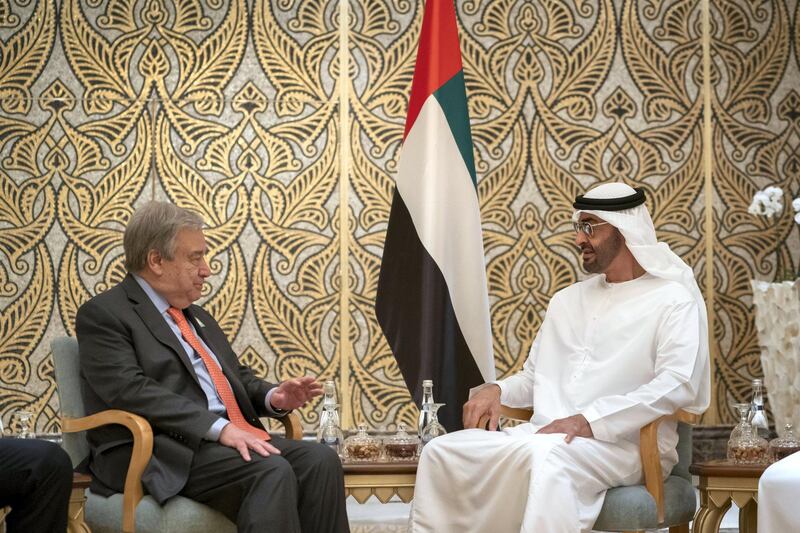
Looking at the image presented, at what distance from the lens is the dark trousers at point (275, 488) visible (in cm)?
337

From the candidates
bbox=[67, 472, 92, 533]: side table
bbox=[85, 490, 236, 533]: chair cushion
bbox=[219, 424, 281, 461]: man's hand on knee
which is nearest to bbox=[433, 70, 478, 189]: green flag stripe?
bbox=[219, 424, 281, 461]: man's hand on knee

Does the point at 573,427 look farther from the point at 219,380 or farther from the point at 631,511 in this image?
the point at 219,380

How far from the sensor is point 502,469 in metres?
3.74

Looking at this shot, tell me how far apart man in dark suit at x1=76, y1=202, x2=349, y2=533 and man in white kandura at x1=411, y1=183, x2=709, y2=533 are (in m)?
0.50

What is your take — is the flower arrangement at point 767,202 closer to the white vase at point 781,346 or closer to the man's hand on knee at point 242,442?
the white vase at point 781,346

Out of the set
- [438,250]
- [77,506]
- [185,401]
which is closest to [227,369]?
[185,401]

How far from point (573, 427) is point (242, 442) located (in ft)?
3.86

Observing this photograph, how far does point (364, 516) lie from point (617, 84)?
2.96m

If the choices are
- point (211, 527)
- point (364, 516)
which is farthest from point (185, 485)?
point (364, 516)

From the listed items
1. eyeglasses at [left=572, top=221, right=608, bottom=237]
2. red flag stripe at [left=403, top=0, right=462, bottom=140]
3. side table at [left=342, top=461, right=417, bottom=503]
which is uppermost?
red flag stripe at [left=403, top=0, right=462, bottom=140]

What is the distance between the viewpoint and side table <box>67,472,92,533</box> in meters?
3.39

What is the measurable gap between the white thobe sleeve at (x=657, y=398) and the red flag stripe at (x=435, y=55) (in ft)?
5.86

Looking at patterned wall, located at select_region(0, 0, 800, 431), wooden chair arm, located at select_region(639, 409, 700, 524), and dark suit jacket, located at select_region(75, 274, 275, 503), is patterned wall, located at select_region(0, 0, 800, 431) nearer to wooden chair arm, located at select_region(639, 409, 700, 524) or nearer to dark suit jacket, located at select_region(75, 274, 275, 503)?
dark suit jacket, located at select_region(75, 274, 275, 503)

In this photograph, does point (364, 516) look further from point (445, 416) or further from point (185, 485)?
point (185, 485)
